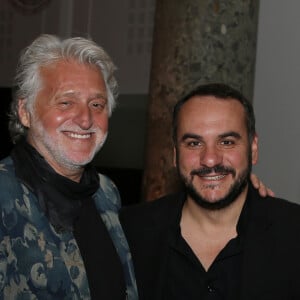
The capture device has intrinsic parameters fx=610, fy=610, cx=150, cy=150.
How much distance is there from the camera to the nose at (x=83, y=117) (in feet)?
7.36

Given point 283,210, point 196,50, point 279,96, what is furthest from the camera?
point 279,96

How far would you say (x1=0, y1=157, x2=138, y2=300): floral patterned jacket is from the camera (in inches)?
79.0

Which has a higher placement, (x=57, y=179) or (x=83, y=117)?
(x=83, y=117)

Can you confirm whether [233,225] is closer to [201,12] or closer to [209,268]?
[209,268]

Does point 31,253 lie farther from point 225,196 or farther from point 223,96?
point 223,96

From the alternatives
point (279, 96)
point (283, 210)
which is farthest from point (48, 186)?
point (279, 96)

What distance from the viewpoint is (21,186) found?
7.10 ft

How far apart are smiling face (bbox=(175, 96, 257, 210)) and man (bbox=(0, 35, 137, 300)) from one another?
1.19 feet

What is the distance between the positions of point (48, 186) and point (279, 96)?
10.6ft

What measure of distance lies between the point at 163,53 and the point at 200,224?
885 mm

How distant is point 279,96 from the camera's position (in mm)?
5043

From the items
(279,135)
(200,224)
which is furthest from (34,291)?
(279,135)

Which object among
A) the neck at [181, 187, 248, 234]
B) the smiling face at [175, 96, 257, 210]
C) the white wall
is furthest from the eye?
the white wall

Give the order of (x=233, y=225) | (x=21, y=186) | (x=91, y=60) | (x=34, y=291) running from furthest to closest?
(x=233, y=225), (x=91, y=60), (x=21, y=186), (x=34, y=291)
